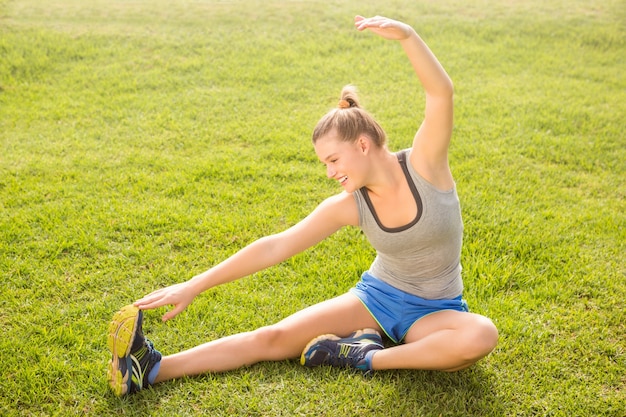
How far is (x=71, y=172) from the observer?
4.50m

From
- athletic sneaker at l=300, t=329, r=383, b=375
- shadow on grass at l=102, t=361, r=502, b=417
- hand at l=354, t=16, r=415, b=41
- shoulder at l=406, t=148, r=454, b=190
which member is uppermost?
hand at l=354, t=16, r=415, b=41

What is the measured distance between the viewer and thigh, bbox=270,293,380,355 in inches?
109

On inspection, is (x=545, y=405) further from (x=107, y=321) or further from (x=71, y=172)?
(x=71, y=172)

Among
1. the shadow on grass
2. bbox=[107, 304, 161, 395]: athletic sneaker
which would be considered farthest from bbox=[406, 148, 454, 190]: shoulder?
bbox=[107, 304, 161, 395]: athletic sneaker

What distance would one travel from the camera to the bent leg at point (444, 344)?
249 cm

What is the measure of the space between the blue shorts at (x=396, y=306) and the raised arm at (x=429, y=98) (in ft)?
1.77

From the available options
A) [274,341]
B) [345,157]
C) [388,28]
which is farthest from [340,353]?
[388,28]

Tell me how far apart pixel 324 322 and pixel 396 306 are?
34 cm

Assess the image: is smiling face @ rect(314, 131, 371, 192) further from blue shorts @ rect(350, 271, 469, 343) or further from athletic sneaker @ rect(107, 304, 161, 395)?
athletic sneaker @ rect(107, 304, 161, 395)

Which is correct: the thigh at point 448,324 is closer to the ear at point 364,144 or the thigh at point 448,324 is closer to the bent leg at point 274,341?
the bent leg at point 274,341

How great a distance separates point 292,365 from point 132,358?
704mm

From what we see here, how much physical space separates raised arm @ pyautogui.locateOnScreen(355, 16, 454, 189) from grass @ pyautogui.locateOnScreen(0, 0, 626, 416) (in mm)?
916

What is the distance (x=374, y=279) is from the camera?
9.46 feet

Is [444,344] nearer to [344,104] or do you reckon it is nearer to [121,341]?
[344,104]
